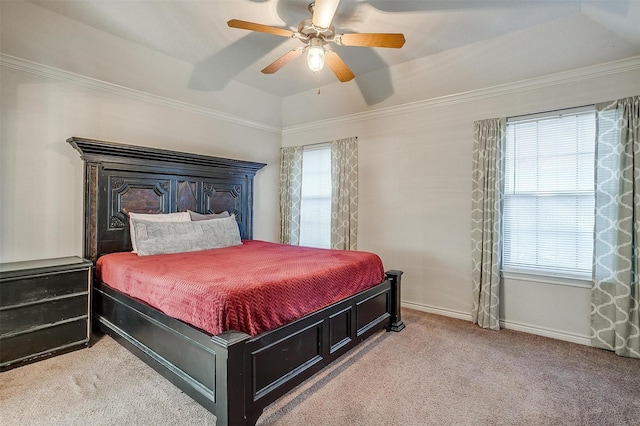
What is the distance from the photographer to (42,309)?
8.28 ft

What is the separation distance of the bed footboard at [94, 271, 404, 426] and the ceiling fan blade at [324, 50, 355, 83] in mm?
1947

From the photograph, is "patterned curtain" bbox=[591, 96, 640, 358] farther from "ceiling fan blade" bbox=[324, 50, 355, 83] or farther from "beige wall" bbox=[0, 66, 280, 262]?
"beige wall" bbox=[0, 66, 280, 262]

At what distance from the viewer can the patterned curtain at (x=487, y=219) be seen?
3338mm

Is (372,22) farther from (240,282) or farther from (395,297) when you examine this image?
(395,297)

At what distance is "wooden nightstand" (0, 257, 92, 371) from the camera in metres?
2.37

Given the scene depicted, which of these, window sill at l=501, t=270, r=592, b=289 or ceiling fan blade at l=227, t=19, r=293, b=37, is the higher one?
ceiling fan blade at l=227, t=19, r=293, b=37

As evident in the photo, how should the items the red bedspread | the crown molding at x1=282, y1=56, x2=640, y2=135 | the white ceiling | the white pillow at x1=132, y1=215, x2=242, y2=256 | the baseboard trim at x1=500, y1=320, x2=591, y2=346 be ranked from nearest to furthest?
the red bedspread, the white ceiling, the crown molding at x1=282, y1=56, x2=640, y2=135, the baseboard trim at x1=500, y1=320, x2=591, y2=346, the white pillow at x1=132, y1=215, x2=242, y2=256

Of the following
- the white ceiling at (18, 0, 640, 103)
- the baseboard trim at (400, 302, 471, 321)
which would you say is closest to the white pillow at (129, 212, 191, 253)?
the white ceiling at (18, 0, 640, 103)

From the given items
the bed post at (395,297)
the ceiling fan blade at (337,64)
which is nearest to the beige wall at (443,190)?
the bed post at (395,297)

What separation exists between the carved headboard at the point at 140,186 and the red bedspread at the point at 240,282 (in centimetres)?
37

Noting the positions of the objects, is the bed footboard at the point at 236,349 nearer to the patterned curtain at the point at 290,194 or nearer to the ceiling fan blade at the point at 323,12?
the ceiling fan blade at the point at 323,12

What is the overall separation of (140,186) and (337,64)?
8.19 feet

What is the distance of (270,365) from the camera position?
1873mm

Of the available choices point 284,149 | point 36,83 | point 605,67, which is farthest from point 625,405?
point 36,83
